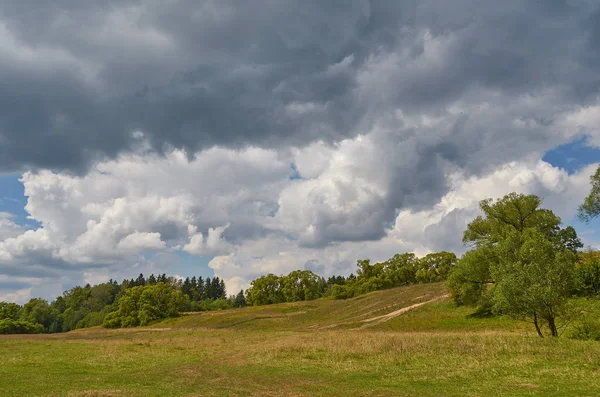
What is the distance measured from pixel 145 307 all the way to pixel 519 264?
12202 cm

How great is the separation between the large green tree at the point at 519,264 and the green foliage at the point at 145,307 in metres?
103

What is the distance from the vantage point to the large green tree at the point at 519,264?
32.6 meters

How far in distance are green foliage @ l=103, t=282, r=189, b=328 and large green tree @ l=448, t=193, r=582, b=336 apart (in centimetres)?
10250

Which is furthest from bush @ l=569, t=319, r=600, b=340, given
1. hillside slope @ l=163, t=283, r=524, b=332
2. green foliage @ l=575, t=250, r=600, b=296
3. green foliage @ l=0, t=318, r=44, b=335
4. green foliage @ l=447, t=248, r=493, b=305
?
green foliage @ l=0, t=318, r=44, b=335

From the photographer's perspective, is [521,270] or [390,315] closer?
[521,270]

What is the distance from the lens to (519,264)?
34344 millimetres

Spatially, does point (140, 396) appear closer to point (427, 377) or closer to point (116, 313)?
point (427, 377)

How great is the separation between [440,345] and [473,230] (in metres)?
32.4

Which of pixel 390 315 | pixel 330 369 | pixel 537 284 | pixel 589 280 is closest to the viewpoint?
pixel 330 369

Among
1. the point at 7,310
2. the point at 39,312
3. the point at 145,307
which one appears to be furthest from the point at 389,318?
the point at 39,312

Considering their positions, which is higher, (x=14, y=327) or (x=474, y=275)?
(x=474, y=275)

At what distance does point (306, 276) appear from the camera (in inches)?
6836

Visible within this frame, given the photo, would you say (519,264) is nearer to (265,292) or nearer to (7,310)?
(265,292)

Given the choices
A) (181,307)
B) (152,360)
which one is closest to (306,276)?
(181,307)
